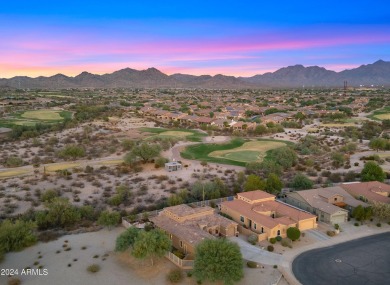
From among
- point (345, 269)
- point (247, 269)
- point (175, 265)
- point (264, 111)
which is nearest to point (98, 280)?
point (175, 265)

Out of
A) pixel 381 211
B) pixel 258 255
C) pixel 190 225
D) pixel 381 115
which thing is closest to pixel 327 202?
pixel 381 211

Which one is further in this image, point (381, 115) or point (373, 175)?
point (381, 115)

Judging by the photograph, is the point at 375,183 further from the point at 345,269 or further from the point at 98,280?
the point at 98,280

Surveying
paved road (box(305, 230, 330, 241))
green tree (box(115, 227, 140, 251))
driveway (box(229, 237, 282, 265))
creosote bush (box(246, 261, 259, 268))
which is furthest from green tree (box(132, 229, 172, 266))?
paved road (box(305, 230, 330, 241))

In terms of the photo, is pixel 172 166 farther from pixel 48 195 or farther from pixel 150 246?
pixel 150 246

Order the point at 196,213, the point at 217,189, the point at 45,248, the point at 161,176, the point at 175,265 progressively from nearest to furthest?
the point at 175,265, the point at 45,248, the point at 196,213, the point at 217,189, the point at 161,176

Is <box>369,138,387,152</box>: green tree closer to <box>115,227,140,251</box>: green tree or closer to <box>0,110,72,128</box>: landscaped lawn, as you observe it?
<box>115,227,140,251</box>: green tree
